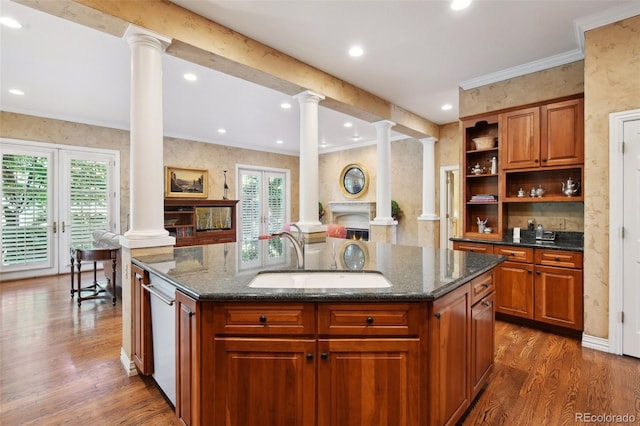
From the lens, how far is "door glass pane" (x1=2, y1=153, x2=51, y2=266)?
16.8 ft

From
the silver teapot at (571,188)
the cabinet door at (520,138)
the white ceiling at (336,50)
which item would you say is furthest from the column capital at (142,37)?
the silver teapot at (571,188)

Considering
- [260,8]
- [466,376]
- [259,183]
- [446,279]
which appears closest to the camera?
[446,279]

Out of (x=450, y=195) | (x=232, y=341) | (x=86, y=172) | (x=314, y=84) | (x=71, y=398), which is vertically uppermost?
(x=314, y=84)

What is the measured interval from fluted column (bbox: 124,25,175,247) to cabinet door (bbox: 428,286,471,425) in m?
1.97

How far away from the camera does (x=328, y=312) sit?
1382 mm

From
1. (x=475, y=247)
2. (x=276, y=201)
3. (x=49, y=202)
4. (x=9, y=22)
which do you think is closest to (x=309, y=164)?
(x=475, y=247)

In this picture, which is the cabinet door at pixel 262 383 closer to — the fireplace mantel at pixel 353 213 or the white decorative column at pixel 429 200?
the white decorative column at pixel 429 200

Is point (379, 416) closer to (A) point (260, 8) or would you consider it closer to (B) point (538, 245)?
(B) point (538, 245)

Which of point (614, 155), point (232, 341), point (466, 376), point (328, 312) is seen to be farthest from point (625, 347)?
point (232, 341)

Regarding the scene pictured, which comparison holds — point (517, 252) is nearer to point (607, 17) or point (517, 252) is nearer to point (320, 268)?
point (607, 17)

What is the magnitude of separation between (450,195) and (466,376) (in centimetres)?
498

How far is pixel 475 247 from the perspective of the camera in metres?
3.60

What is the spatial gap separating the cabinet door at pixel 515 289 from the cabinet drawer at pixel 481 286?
1426 mm

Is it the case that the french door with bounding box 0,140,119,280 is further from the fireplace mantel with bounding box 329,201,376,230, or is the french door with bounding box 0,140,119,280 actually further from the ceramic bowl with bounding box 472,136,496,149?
the ceramic bowl with bounding box 472,136,496,149
